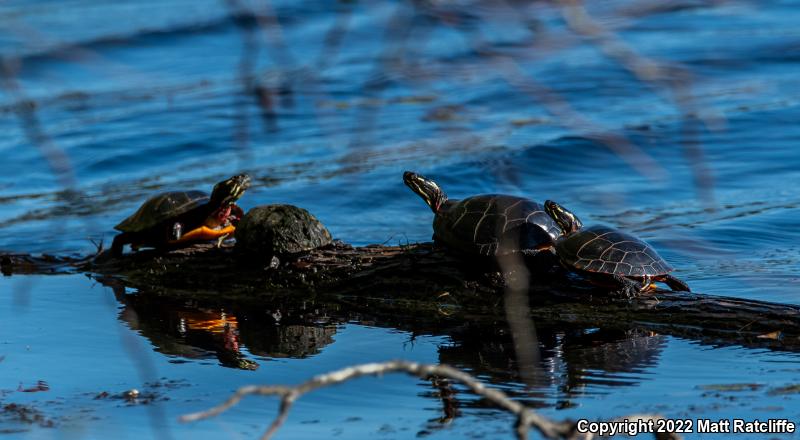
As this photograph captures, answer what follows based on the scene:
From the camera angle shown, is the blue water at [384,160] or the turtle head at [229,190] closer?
the blue water at [384,160]

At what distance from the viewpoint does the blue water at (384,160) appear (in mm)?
4277

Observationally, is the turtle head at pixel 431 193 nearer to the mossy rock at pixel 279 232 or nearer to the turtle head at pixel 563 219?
the mossy rock at pixel 279 232

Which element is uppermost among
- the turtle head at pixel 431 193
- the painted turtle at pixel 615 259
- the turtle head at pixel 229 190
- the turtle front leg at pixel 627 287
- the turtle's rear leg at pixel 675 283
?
the turtle head at pixel 229 190

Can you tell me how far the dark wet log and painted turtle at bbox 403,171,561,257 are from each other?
12 cm

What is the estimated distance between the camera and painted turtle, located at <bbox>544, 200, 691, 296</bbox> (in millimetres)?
5797

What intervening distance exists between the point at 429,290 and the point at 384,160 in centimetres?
613

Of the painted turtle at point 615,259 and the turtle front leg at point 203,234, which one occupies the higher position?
the turtle front leg at point 203,234

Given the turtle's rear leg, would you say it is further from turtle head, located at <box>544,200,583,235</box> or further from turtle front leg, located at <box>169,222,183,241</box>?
turtle front leg, located at <box>169,222,183,241</box>

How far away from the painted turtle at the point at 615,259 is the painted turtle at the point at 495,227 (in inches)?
7.1

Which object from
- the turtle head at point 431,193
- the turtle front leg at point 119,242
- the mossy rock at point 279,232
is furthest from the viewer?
the turtle front leg at point 119,242

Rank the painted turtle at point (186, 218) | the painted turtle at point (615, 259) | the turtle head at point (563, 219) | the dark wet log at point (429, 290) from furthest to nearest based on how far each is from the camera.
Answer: the painted turtle at point (186, 218) → the turtle head at point (563, 219) → the painted turtle at point (615, 259) → the dark wet log at point (429, 290)

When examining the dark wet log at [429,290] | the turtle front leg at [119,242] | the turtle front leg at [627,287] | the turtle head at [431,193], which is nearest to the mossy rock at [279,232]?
the dark wet log at [429,290]

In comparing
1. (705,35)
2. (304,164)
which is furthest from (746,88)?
(304,164)

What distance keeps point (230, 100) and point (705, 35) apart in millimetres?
7909
